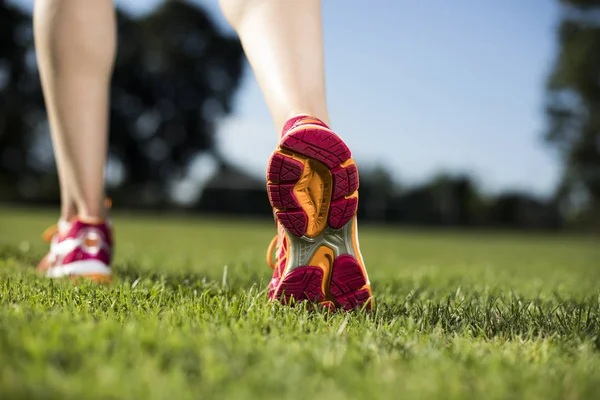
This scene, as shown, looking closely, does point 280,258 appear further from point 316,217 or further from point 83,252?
point 83,252

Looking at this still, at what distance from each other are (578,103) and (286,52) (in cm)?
2843

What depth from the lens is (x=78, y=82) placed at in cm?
203

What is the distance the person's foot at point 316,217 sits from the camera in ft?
4.50

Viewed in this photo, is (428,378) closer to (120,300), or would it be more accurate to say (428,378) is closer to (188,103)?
(120,300)

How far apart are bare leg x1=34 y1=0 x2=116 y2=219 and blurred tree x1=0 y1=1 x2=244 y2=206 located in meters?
24.2

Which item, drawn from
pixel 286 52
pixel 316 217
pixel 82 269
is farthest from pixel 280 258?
pixel 82 269

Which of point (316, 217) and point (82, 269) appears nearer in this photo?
point (316, 217)

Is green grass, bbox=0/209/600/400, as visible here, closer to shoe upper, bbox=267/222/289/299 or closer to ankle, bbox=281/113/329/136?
shoe upper, bbox=267/222/289/299

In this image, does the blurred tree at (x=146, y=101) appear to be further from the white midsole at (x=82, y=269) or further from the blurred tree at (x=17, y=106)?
the white midsole at (x=82, y=269)

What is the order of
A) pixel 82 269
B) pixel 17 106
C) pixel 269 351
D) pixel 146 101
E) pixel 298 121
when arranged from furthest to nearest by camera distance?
pixel 146 101
pixel 17 106
pixel 82 269
pixel 298 121
pixel 269 351

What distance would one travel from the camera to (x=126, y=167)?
88.6 ft

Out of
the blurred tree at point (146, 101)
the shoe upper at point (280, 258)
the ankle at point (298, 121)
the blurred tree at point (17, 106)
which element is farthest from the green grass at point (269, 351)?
the blurred tree at point (17, 106)

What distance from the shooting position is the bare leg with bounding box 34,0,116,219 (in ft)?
6.47

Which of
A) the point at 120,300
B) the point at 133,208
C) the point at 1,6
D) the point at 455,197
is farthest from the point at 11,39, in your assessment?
the point at 120,300
